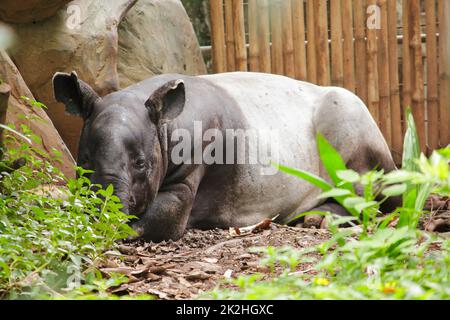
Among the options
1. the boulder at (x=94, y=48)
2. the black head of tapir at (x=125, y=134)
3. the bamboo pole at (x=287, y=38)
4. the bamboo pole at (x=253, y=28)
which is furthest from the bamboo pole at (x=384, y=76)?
the black head of tapir at (x=125, y=134)

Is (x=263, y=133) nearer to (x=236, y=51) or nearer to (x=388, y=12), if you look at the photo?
(x=236, y=51)

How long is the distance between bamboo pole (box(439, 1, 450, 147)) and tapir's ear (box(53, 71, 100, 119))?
4.27 metres

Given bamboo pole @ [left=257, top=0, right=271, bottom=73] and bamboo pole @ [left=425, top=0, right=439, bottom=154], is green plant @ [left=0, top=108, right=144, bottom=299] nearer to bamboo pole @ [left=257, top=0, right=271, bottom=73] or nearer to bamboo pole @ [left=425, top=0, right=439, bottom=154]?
bamboo pole @ [left=257, top=0, right=271, bottom=73]

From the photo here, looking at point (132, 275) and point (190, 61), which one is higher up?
point (190, 61)

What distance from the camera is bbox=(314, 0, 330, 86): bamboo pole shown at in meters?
8.42

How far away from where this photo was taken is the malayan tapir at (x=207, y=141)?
5.32m

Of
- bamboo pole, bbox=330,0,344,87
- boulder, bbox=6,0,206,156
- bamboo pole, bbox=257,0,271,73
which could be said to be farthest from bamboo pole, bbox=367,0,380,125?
boulder, bbox=6,0,206,156

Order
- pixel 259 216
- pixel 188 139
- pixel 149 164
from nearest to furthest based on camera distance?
pixel 149 164
pixel 188 139
pixel 259 216

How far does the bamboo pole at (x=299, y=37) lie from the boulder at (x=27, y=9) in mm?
2604

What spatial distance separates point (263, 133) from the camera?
646 cm

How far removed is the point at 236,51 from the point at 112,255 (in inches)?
168
